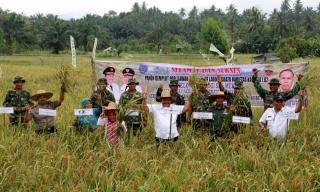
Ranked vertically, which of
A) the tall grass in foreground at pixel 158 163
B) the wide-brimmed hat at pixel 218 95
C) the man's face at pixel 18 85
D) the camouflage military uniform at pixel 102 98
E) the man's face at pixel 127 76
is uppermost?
the man's face at pixel 127 76

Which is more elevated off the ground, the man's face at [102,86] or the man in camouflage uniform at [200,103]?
the man's face at [102,86]

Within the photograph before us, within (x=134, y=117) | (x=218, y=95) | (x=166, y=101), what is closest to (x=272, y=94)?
(x=218, y=95)

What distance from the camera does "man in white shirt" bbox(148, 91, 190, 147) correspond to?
6645mm

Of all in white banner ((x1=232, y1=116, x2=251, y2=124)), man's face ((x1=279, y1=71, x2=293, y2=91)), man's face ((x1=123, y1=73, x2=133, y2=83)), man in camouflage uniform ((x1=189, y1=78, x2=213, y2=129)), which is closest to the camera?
white banner ((x1=232, y1=116, x2=251, y2=124))

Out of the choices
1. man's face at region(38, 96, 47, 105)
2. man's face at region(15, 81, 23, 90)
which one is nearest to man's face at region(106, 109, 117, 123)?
man's face at region(38, 96, 47, 105)

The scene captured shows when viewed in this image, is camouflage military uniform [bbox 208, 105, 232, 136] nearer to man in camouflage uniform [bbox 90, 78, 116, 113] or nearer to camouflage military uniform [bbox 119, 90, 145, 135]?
camouflage military uniform [bbox 119, 90, 145, 135]

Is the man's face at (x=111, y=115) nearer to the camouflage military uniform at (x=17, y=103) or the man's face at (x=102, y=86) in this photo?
the man's face at (x=102, y=86)

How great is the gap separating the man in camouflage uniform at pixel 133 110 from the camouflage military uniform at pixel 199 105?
2.66ft

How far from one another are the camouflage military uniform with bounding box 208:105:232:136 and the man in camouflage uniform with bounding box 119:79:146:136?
1.06 meters

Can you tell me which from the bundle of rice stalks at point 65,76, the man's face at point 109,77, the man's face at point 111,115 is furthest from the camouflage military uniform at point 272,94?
the bundle of rice stalks at point 65,76

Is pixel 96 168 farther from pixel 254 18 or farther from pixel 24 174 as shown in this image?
pixel 254 18

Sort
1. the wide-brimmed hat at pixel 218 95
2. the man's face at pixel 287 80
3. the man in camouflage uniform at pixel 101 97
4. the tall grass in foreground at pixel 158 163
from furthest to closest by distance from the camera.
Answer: the man's face at pixel 287 80 → the man in camouflage uniform at pixel 101 97 → the wide-brimmed hat at pixel 218 95 → the tall grass in foreground at pixel 158 163

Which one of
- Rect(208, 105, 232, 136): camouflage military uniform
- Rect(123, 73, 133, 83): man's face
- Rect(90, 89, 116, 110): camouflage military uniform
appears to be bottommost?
Rect(208, 105, 232, 136): camouflage military uniform

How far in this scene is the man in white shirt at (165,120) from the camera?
6645mm
